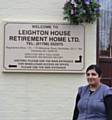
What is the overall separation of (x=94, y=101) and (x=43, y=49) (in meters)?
2.62

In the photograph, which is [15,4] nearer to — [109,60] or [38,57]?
[38,57]

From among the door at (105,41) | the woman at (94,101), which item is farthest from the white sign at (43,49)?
the woman at (94,101)

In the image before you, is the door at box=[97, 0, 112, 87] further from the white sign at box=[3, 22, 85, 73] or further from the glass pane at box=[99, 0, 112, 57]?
the white sign at box=[3, 22, 85, 73]

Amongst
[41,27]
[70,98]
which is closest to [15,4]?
[41,27]

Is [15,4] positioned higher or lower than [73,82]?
higher

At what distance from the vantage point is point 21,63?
281 inches

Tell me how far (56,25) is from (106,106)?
2806 millimetres

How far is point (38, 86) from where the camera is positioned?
7180 millimetres

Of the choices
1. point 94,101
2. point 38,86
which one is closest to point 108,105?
point 94,101

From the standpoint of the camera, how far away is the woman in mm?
4621

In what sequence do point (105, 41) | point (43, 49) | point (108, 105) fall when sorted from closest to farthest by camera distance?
1. point (108, 105)
2. point (43, 49)
3. point (105, 41)

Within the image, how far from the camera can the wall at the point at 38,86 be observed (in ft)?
23.4

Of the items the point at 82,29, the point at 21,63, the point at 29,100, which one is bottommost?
the point at 29,100

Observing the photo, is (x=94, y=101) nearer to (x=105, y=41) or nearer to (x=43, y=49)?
(x=43, y=49)
